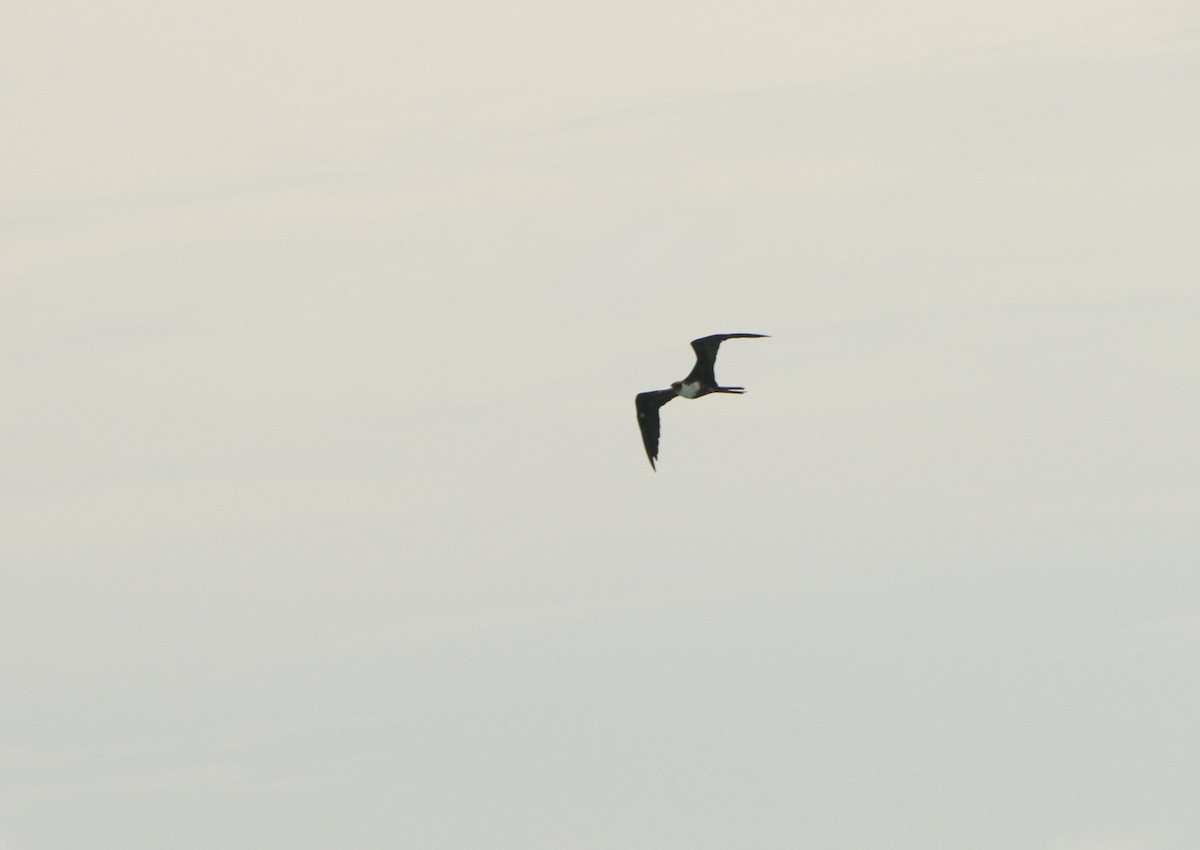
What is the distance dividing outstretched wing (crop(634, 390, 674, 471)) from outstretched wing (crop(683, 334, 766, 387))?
2.90 meters

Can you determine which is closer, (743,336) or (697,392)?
(743,336)

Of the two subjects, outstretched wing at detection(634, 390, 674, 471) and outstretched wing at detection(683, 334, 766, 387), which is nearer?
outstretched wing at detection(683, 334, 766, 387)

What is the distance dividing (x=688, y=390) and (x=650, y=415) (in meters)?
3.49

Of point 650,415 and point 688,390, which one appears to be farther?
point 650,415

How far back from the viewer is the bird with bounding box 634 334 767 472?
107750 millimetres

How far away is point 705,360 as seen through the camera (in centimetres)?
10888

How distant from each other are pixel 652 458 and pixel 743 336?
1217cm

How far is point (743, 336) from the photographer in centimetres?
10144

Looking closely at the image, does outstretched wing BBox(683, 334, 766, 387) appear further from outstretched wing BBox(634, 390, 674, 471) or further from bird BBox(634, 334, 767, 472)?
outstretched wing BBox(634, 390, 674, 471)

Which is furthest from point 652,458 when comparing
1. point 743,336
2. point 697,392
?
point 743,336

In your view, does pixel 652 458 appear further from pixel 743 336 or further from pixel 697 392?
pixel 743 336

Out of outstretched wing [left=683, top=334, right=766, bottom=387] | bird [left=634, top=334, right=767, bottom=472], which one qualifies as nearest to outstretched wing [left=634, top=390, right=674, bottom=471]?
bird [left=634, top=334, right=767, bottom=472]

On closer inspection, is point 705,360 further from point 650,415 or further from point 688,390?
point 650,415

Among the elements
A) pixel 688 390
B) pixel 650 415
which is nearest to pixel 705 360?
pixel 688 390
